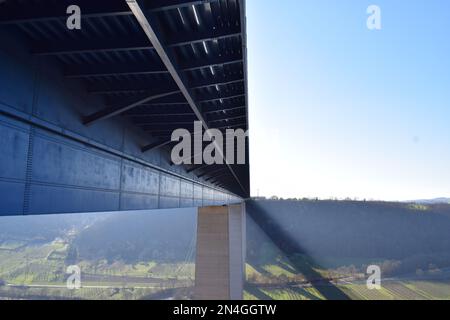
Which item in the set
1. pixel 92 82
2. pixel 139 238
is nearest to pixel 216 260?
pixel 92 82

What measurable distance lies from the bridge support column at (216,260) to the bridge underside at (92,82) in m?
16.6

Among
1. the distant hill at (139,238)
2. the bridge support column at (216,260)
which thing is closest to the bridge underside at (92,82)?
the bridge support column at (216,260)

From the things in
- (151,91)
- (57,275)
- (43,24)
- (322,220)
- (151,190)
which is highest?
(43,24)

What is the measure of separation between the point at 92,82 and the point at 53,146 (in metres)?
1.70

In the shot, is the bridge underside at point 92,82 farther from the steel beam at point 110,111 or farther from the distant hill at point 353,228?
the distant hill at point 353,228

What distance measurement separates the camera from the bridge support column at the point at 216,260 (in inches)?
859

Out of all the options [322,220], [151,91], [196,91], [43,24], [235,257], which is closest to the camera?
[43,24]

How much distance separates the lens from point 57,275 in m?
77.4

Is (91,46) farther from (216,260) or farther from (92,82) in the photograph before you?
(216,260)

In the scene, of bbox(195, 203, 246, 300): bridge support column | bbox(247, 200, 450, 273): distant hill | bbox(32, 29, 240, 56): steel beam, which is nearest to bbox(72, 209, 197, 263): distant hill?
bbox(247, 200, 450, 273): distant hill

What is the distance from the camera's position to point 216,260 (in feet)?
74.9

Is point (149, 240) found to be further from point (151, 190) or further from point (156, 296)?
point (151, 190)

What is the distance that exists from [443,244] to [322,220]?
34937mm
